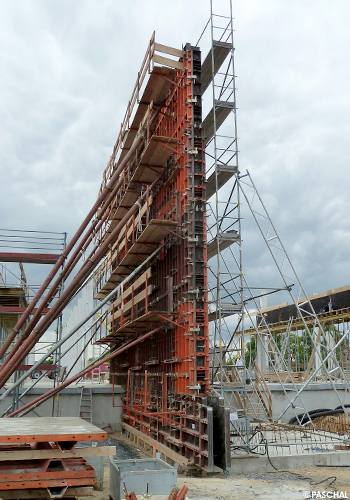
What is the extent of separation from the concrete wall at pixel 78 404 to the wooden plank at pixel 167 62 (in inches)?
501

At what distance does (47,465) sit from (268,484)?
192 inches

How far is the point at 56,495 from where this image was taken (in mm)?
7555

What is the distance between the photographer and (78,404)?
2009cm

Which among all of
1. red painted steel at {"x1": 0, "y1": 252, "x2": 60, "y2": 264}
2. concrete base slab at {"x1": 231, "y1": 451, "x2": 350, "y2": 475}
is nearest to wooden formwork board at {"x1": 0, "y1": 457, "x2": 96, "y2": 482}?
concrete base slab at {"x1": 231, "y1": 451, "x2": 350, "y2": 475}

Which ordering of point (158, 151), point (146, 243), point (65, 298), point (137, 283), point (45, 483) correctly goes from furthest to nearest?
point (137, 283), point (65, 298), point (146, 243), point (158, 151), point (45, 483)

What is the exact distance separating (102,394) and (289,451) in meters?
10.7

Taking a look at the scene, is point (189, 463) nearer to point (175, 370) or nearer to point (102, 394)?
point (175, 370)

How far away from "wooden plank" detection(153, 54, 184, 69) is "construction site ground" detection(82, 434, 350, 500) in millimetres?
11160

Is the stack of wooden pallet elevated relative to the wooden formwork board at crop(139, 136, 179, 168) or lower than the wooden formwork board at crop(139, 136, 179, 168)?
lower

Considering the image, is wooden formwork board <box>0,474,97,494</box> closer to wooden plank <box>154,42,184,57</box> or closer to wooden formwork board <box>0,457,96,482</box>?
wooden formwork board <box>0,457,96,482</box>

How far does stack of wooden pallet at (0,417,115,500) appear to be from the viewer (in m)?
7.46

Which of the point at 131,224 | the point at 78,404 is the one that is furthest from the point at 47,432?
the point at 78,404

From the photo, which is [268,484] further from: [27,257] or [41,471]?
[27,257]

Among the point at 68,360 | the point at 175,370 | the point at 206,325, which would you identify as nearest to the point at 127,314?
the point at 175,370
